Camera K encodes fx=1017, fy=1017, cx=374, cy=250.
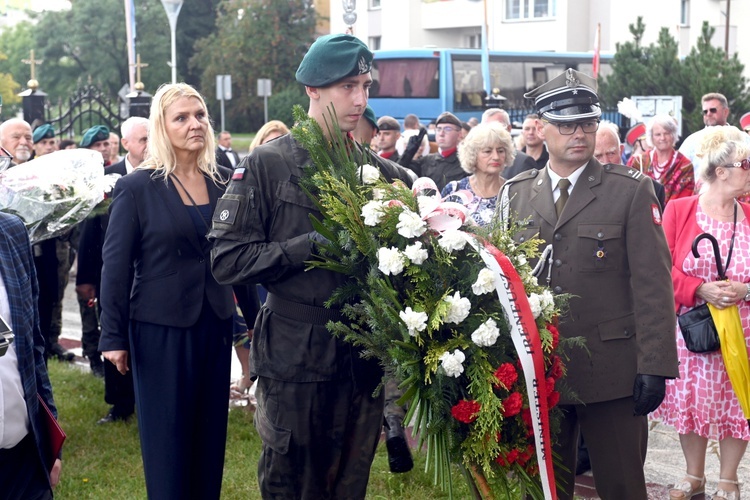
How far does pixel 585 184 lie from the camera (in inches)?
166

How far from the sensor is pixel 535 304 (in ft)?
11.3

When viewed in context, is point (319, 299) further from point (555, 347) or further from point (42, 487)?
point (42, 487)

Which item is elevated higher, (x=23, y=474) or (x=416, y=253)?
(x=416, y=253)

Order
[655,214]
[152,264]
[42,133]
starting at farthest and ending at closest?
[42,133]
[152,264]
[655,214]

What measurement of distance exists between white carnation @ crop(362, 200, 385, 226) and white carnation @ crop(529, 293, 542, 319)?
578 millimetres

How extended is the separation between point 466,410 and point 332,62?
1.37m

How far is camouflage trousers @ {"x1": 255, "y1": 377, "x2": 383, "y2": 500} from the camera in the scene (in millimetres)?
3674

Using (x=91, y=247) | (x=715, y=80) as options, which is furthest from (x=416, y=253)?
(x=715, y=80)

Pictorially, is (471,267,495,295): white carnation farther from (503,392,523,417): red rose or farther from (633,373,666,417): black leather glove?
(633,373,666,417): black leather glove

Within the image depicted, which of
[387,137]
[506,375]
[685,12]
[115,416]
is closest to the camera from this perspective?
[506,375]

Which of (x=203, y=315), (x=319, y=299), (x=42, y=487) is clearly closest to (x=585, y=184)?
(x=319, y=299)

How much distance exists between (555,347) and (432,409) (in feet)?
1.86

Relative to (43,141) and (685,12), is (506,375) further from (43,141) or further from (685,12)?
(685,12)

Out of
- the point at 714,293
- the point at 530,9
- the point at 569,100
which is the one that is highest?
the point at 530,9
